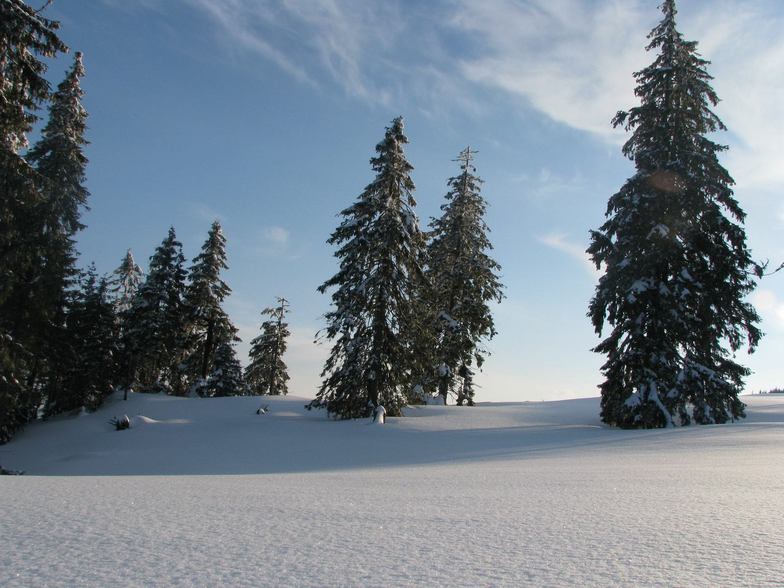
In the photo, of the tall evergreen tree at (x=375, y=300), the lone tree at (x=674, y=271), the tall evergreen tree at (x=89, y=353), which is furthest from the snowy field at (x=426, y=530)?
the tall evergreen tree at (x=89, y=353)

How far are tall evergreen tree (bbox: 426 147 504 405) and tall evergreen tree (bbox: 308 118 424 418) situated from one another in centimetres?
641

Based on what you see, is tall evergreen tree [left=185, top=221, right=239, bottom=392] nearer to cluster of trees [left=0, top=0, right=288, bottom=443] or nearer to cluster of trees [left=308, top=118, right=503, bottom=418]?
cluster of trees [left=0, top=0, right=288, bottom=443]

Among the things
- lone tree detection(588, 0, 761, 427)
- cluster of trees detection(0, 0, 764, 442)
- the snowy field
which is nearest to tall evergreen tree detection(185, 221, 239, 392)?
cluster of trees detection(0, 0, 764, 442)

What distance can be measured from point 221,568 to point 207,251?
40.6 m

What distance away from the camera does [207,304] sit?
38844 mm

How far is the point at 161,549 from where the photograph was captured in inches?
98.1

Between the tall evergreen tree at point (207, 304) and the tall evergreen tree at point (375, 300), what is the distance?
18479 millimetres

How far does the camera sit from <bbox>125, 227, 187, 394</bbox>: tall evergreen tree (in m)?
35.3

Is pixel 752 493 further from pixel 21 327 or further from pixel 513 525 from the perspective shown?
pixel 21 327

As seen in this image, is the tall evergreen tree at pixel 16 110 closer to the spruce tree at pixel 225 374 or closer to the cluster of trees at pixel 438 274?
the cluster of trees at pixel 438 274

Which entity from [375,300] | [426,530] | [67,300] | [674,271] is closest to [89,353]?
[67,300]

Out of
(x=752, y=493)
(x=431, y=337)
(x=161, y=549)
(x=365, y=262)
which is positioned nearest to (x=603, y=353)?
(x=431, y=337)

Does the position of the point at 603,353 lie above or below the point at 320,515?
above

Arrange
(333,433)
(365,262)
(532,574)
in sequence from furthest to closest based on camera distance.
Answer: (365,262), (333,433), (532,574)
